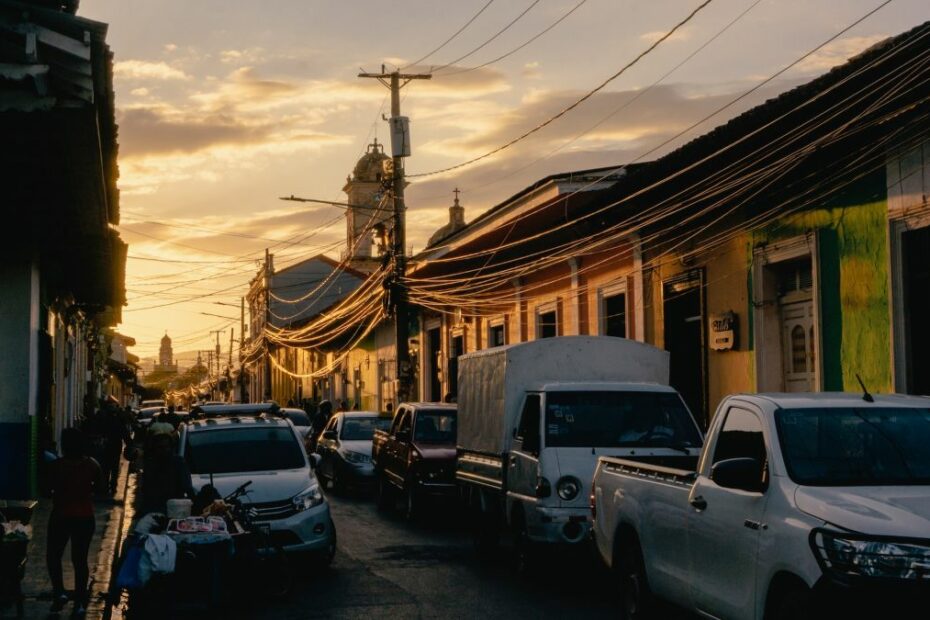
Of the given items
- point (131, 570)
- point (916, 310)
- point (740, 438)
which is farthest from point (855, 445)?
point (916, 310)

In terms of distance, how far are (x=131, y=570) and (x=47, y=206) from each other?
788 centimetres

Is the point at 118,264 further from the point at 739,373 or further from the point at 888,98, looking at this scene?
the point at 888,98

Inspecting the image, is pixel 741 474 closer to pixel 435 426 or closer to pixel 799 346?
pixel 799 346

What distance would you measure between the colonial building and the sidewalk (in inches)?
55.5

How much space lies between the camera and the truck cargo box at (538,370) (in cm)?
1472

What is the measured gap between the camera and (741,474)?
7176 mm

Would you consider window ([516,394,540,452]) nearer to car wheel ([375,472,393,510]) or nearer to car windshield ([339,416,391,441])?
car wheel ([375,472,393,510])

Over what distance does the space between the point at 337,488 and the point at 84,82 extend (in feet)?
54.6

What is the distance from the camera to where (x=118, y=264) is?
23719 mm

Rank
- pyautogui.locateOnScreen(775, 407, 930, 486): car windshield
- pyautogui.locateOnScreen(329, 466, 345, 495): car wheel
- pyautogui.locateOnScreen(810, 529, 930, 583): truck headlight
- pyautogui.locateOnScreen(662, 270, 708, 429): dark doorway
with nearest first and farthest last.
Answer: pyautogui.locateOnScreen(810, 529, 930, 583): truck headlight → pyautogui.locateOnScreen(775, 407, 930, 486): car windshield → pyautogui.locateOnScreen(662, 270, 708, 429): dark doorway → pyautogui.locateOnScreen(329, 466, 345, 495): car wheel

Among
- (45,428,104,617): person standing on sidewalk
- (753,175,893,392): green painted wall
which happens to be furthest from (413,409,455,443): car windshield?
(45,428,104,617): person standing on sidewalk

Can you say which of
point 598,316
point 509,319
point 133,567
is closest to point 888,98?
point 133,567

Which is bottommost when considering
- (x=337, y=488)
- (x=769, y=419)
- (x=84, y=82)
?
(x=337, y=488)

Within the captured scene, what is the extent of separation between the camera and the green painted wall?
49.1 ft
